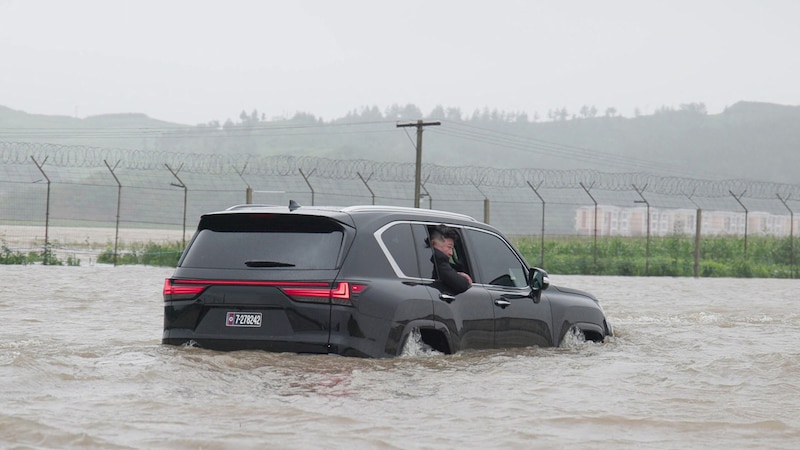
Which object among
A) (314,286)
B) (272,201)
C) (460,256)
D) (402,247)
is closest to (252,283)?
(314,286)

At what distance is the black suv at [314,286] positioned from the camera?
333 inches

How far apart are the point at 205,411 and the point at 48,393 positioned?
1221 millimetres

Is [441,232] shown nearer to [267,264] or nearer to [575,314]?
[267,264]

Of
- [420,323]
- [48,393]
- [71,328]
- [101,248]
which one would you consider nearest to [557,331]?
[420,323]

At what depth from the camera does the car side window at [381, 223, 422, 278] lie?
9000 millimetres

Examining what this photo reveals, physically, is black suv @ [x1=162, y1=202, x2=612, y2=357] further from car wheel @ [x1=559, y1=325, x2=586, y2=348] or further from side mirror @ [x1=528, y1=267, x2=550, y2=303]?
car wheel @ [x1=559, y1=325, x2=586, y2=348]

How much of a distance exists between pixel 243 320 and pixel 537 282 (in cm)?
293

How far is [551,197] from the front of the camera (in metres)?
154

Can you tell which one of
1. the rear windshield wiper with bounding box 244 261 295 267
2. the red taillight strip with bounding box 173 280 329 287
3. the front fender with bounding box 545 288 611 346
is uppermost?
the rear windshield wiper with bounding box 244 261 295 267

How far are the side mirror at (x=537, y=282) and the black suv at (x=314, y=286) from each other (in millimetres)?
1034

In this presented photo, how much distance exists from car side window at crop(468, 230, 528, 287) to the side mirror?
0.10m

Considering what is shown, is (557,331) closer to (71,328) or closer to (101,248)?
(71,328)

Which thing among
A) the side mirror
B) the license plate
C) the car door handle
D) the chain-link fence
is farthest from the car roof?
the chain-link fence

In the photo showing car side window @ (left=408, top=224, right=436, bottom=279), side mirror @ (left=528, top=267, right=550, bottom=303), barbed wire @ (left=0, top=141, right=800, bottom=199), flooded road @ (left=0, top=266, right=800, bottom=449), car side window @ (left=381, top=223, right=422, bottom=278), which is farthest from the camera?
barbed wire @ (left=0, top=141, right=800, bottom=199)
